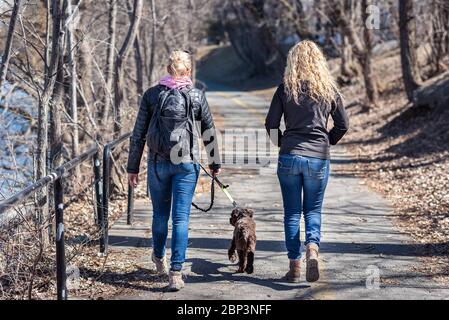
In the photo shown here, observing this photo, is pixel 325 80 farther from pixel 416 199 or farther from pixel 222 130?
pixel 222 130

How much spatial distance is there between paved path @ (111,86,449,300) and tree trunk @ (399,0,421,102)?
898 centimetres

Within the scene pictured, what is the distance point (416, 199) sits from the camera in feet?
33.9

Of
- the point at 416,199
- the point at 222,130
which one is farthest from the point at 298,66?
the point at 222,130

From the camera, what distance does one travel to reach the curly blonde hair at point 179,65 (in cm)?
575

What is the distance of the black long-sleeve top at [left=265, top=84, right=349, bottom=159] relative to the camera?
593cm

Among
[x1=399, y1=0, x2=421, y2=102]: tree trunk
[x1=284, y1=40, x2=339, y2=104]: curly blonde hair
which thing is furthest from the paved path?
[x1=399, y1=0, x2=421, y2=102]: tree trunk

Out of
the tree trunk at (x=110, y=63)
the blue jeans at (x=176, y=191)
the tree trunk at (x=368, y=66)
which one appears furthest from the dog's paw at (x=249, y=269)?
the tree trunk at (x=368, y=66)

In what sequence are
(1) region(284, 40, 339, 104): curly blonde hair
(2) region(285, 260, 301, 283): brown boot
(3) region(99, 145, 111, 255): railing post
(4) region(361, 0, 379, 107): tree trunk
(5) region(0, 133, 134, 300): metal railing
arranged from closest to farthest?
(5) region(0, 133, 134, 300): metal railing
(1) region(284, 40, 339, 104): curly blonde hair
(2) region(285, 260, 301, 283): brown boot
(3) region(99, 145, 111, 255): railing post
(4) region(361, 0, 379, 107): tree trunk

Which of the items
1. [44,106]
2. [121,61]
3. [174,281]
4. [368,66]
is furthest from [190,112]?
[368,66]

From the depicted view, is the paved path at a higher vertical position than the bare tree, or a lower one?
lower

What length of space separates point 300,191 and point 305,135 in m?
0.48

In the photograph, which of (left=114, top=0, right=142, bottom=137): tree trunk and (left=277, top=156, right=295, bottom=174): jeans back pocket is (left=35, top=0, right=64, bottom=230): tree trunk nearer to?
(left=277, top=156, right=295, bottom=174): jeans back pocket

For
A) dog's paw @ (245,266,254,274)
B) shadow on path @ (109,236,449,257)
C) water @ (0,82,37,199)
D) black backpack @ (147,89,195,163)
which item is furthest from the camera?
water @ (0,82,37,199)
